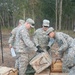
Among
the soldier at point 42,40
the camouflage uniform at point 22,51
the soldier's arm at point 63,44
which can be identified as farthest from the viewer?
the soldier at point 42,40

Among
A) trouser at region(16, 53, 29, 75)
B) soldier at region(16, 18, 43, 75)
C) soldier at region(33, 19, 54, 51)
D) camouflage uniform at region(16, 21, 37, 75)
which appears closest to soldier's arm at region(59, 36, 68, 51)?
soldier at region(16, 18, 43, 75)

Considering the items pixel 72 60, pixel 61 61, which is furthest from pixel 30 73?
pixel 72 60

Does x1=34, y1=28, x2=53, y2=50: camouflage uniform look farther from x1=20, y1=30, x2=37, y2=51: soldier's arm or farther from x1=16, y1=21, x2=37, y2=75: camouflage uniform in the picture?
x1=20, y1=30, x2=37, y2=51: soldier's arm

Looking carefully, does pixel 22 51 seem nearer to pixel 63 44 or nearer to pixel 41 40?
pixel 41 40

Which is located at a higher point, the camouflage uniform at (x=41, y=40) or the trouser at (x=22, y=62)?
the camouflage uniform at (x=41, y=40)

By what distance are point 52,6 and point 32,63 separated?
35696 millimetres

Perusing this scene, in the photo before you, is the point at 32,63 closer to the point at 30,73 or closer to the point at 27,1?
the point at 30,73

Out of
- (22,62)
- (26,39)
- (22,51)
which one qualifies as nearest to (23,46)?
(22,51)

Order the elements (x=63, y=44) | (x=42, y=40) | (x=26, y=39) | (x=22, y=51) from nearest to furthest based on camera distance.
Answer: (x=63, y=44), (x=26, y=39), (x=22, y=51), (x=42, y=40)

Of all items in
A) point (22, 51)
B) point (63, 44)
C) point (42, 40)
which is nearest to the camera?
point (63, 44)

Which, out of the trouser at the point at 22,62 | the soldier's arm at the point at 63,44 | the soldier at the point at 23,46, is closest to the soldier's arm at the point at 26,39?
the soldier at the point at 23,46

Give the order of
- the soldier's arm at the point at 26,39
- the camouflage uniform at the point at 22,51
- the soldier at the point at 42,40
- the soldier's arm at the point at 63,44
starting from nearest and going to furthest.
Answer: the soldier's arm at the point at 63,44, the soldier's arm at the point at 26,39, the camouflage uniform at the point at 22,51, the soldier at the point at 42,40

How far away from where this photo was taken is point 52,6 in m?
42.8

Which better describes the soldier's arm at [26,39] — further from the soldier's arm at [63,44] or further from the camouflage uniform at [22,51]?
the soldier's arm at [63,44]
